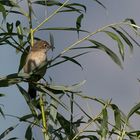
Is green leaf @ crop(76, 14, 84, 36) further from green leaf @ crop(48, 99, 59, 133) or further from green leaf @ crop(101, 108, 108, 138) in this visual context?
green leaf @ crop(101, 108, 108, 138)

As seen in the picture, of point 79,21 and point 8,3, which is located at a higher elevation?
point 8,3

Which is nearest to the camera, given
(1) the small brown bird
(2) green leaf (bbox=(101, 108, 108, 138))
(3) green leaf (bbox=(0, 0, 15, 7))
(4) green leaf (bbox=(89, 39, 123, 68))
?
(2) green leaf (bbox=(101, 108, 108, 138))

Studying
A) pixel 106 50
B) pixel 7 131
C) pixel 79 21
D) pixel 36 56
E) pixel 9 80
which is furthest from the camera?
pixel 36 56

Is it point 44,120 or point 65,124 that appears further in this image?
point 65,124

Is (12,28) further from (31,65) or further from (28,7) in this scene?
(31,65)

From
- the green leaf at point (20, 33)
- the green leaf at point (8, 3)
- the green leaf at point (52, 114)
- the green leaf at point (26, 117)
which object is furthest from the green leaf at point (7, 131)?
the green leaf at point (8, 3)

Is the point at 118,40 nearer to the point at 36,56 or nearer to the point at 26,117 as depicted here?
the point at 26,117

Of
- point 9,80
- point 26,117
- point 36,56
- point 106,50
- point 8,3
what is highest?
point 8,3

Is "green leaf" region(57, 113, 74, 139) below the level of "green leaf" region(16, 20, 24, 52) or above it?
below

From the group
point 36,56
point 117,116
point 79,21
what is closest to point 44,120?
point 117,116

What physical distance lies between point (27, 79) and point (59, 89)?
220 mm

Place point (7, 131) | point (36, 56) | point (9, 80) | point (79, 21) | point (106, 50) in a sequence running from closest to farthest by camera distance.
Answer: point (9, 80), point (106, 50), point (7, 131), point (79, 21), point (36, 56)

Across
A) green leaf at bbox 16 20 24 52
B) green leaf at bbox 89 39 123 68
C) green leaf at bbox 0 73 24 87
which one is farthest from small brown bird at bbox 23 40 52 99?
green leaf at bbox 0 73 24 87

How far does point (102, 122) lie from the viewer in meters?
3.79
